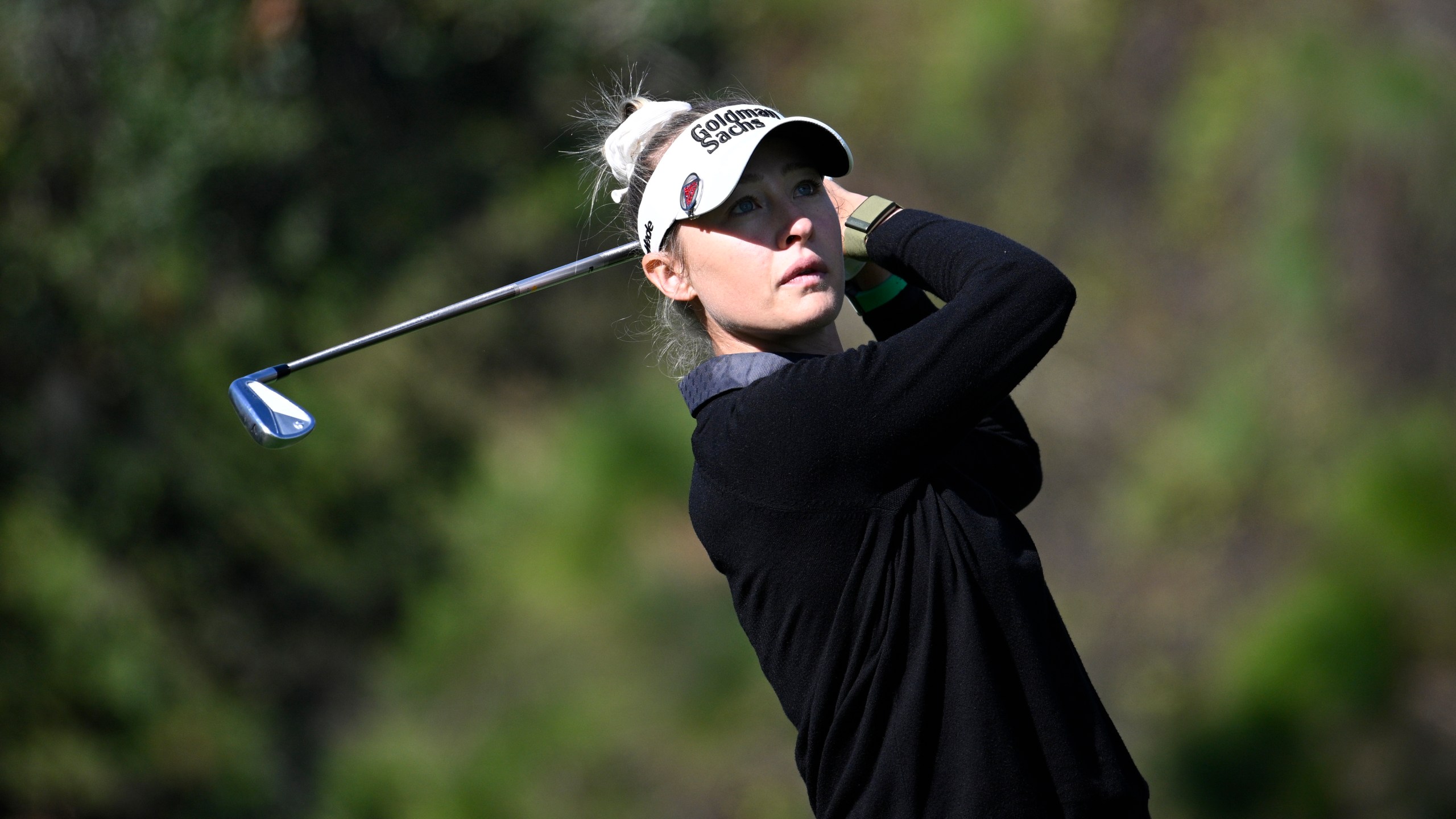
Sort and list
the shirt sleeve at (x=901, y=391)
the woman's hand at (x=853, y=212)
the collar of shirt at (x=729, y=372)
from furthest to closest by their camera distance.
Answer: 1. the woman's hand at (x=853, y=212)
2. the collar of shirt at (x=729, y=372)
3. the shirt sleeve at (x=901, y=391)

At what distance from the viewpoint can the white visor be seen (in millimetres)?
1462

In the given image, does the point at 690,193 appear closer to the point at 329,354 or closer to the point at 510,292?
the point at 510,292

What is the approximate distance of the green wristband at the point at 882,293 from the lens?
5.48 ft

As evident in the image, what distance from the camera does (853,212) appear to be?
1.56 meters

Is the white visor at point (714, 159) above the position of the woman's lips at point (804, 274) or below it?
above

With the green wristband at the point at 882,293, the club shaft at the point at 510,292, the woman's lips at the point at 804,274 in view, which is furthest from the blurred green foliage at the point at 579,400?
the woman's lips at the point at 804,274

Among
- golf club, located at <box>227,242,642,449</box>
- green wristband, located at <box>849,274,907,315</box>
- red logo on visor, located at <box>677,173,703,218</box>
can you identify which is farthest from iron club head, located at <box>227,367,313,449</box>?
green wristband, located at <box>849,274,907,315</box>

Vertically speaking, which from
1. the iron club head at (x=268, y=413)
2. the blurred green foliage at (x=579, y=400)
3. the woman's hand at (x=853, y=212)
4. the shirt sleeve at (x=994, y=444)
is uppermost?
the blurred green foliage at (x=579, y=400)

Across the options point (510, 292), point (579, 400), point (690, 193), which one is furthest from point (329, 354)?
point (579, 400)

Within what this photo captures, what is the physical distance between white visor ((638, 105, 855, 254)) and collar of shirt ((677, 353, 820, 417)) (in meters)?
0.15

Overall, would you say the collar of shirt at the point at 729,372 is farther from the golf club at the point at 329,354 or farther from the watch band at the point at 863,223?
the golf club at the point at 329,354

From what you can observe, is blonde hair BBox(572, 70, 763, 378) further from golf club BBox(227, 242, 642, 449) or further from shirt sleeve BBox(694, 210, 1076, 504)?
shirt sleeve BBox(694, 210, 1076, 504)

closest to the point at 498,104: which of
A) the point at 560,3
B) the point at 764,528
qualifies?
the point at 560,3

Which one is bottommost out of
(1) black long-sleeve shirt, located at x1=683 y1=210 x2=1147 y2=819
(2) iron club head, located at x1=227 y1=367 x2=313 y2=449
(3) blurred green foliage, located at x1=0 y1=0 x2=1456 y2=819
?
(1) black long-sleeve shirt, located at x1=683 y1=210 x2=1147 y2=819
